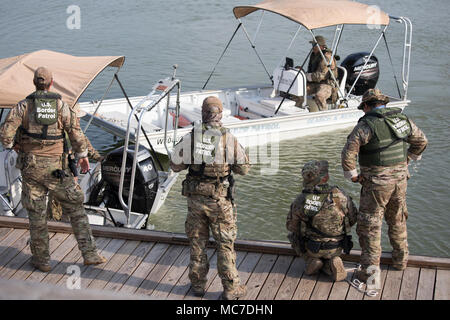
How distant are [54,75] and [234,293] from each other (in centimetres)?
371

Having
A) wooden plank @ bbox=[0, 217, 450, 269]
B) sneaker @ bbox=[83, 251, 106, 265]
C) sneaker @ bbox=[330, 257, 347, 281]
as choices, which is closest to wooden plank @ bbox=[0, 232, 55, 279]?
wooden plank @ bbox=[0, 217, 450, 269]

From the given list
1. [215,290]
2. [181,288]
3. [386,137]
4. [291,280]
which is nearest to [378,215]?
[386,137]

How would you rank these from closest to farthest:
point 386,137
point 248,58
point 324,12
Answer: point 386,137 < point 324,12 < point 248,58

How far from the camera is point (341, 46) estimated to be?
64.6ft

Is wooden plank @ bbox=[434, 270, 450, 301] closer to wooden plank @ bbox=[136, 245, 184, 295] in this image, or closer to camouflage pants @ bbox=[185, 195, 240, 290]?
camouflage pants @ bbox=[185, 195, 240, 290]

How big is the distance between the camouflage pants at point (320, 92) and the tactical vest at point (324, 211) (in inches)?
302

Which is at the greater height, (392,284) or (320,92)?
(392,284)

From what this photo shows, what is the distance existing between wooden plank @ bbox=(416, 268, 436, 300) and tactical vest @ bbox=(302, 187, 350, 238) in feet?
2.67

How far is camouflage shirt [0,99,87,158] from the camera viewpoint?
4748 millimetres

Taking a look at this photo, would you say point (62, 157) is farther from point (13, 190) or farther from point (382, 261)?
point (382, 261)

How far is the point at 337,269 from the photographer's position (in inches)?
188

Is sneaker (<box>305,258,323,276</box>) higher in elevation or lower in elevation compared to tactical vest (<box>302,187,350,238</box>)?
lower

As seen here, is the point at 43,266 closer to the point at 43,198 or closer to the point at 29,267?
the point at 29,267

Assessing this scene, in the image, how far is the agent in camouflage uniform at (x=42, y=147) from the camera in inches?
187
